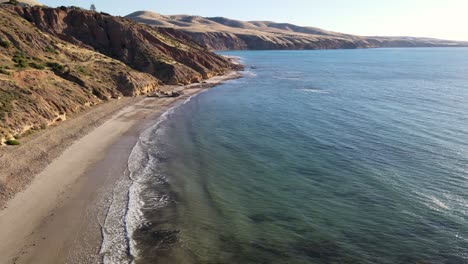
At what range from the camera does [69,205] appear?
2583 centimetres

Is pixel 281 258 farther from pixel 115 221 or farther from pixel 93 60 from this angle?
pixel 93 60

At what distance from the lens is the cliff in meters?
44.5

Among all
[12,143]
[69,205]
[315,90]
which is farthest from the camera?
[315,90]

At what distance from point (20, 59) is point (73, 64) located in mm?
10564

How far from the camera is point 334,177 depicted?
102 ft

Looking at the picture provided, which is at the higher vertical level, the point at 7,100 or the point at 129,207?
the point at 7,100

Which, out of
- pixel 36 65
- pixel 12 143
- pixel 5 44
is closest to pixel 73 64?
pixel 36 65

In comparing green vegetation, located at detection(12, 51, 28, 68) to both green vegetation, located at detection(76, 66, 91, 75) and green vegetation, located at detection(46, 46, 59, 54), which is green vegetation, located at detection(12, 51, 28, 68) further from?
green vegetation, located at detection(76, 66, 91, 75)

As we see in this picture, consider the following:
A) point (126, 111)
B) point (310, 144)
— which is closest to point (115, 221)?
point (310, 144)

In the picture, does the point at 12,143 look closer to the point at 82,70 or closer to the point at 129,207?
the point at 129,207

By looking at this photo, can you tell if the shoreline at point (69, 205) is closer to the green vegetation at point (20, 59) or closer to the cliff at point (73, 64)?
the cliff at point (73, 64)

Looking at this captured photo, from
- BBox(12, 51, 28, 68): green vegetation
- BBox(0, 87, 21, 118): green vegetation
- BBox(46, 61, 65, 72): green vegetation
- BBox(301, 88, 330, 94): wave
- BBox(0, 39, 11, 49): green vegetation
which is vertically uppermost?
BBox(0, 39, 11, 49): green vegetation

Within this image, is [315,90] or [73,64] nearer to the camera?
[73,64]

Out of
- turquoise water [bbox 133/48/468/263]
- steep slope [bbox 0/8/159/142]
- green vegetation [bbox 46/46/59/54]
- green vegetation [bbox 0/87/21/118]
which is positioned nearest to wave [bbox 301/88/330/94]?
turquoise water [bbox 133/48/468/263]
